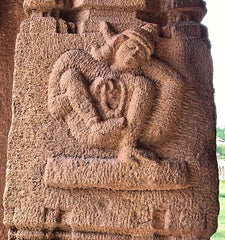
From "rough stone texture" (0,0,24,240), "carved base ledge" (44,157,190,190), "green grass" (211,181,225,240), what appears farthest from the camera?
"green grass" (211,181,225,240)

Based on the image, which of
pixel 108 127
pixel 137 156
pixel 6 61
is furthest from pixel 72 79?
pixel 6 61

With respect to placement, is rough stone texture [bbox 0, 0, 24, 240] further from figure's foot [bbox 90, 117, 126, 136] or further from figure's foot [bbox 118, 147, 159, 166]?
figure's foot [bbox 118, 147, 159, 166]

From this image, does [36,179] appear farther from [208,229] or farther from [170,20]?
[170,20]

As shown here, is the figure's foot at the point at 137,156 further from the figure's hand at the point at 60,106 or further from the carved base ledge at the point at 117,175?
the figure's hand at the point at 60,106

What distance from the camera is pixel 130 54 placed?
4.84 ft

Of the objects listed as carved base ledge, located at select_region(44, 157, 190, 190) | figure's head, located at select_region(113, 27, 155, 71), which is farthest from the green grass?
figure's head, located at select_region(113, 27, 155, 71)

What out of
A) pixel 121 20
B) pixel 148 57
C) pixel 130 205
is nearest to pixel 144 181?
pixel 130 205

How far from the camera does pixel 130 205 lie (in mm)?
1453

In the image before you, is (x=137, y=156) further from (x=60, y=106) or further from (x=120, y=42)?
(x=120, y=42)

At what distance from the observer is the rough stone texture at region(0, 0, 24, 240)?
6.26ft

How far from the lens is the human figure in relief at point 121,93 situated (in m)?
1.45

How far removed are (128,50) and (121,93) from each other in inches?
7.0

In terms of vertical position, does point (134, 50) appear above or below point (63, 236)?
above

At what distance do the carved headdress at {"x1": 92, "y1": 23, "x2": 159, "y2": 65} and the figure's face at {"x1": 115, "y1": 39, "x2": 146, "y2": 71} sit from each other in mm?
19
